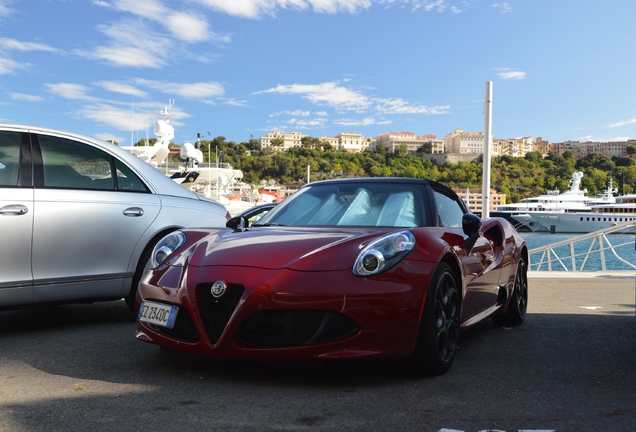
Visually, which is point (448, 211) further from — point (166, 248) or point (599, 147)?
point (599, 147)

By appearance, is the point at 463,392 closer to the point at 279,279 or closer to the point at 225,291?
the point at 279,279

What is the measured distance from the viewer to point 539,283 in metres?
9.90

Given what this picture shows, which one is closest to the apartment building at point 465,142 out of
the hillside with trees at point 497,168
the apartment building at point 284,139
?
the hillside with trees at point 497,168

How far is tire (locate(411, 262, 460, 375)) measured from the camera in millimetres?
3336

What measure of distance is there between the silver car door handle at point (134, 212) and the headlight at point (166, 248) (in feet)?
3.45

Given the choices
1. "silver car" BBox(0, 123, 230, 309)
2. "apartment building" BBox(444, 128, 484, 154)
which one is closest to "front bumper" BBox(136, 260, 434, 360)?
"silver car" BBox(0, 123, 230, 309)

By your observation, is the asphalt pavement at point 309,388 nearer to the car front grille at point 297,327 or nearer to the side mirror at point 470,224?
the car front grille at point 297,327

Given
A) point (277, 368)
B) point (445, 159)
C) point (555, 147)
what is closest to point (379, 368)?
point (277, 368)

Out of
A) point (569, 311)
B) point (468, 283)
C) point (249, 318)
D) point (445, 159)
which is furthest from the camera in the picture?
point (445, 159)

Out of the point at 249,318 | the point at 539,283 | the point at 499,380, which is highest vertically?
the point at 249,318

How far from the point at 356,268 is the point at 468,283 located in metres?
1.14

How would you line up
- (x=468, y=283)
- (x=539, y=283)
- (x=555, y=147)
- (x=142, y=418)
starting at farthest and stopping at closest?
1. (x=555, y=147)
2. (x=539, y=283)
3. (x=468, y=283)
4. (x=142, y=418)

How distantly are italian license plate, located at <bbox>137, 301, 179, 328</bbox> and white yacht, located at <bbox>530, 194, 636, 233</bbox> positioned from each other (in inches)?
3506

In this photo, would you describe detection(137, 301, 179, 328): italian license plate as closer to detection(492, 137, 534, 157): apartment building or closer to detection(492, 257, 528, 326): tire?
detection(492, 257, 528, 326): tire
